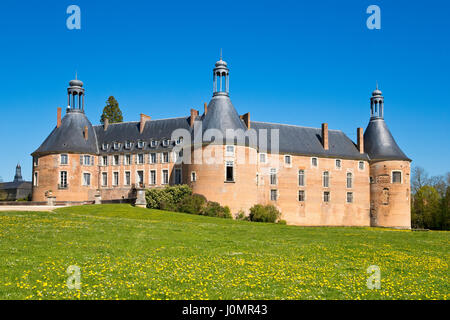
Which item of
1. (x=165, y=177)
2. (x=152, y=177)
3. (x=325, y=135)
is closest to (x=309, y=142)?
(x=325, y=135)

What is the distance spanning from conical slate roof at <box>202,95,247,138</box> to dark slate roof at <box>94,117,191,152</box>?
4603 mm

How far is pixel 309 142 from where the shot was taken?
48.9 metres

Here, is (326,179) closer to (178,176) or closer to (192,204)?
(178,176)

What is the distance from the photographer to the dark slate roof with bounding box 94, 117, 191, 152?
4759 centimetres

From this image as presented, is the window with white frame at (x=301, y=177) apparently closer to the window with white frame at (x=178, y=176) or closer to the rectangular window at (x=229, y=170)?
the rectangular window at (x=229, y=170)

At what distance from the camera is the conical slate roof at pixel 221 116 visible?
4116 centimetres

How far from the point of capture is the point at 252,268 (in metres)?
12.3

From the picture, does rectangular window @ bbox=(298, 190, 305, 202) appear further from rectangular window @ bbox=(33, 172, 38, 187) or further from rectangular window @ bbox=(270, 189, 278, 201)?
rectangular window @ bbox=(33, 172, 38, 187)

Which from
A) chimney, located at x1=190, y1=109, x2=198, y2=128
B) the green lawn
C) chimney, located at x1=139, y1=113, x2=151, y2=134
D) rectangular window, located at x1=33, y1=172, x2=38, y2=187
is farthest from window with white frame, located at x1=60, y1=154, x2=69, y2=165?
the green lawn

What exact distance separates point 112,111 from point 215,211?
26152 millimetres

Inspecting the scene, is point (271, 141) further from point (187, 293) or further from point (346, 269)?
point (187, 293)

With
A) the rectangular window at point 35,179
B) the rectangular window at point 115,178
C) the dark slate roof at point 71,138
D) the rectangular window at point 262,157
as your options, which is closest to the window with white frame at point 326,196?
the rectangular window at point 262,157
